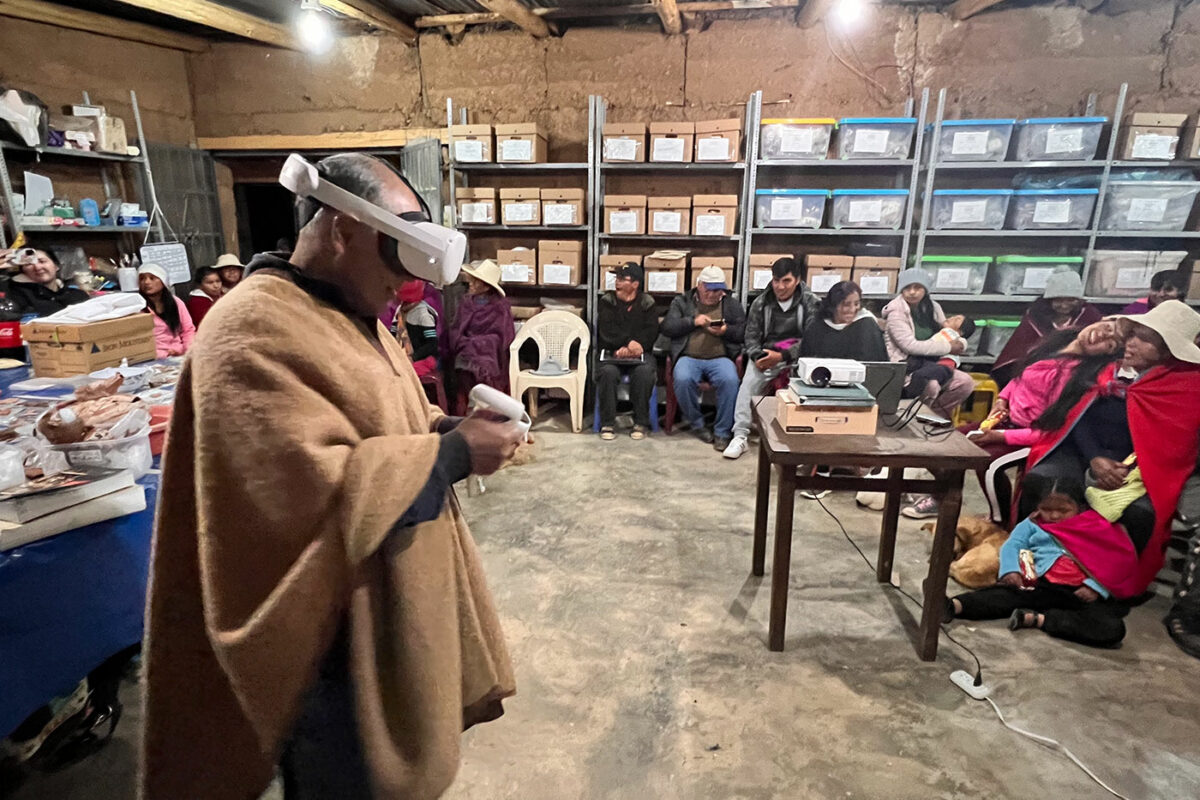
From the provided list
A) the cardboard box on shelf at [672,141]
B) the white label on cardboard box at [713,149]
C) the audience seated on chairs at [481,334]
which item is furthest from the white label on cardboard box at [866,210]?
the audience seated on chairs at [481,334]

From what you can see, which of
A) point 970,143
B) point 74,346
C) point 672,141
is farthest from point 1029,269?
point 74,346

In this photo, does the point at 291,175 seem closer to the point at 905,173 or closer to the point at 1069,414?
the point at 1069,414

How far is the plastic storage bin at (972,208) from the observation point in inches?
169

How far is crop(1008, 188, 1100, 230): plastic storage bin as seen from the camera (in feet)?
13.8

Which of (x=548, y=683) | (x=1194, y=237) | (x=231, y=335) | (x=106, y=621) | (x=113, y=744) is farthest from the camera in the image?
(x=1194, y=237)

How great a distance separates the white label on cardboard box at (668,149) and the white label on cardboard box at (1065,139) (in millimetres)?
2351

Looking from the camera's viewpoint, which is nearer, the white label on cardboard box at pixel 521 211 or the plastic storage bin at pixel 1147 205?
the plastic storage bin at pixel 1147 205

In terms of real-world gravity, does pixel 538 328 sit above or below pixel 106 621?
above

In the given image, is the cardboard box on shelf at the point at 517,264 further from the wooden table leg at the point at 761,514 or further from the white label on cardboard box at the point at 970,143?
the white label on cardboard box at the point at 970,143

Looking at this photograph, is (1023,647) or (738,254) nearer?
(1023,647)

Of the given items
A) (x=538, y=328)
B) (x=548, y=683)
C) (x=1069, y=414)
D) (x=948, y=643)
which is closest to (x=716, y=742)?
(x=548, y=683)

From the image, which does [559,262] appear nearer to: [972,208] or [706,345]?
[706,345]

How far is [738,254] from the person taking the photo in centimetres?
480

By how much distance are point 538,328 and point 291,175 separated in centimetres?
387
